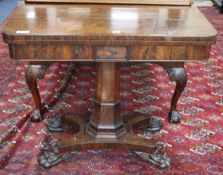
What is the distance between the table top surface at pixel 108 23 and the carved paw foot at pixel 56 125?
69cm

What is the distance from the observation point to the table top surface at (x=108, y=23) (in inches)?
58.9

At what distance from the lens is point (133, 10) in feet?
6.14

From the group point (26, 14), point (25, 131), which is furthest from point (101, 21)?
point (25, 131)

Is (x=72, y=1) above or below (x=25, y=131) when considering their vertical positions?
above

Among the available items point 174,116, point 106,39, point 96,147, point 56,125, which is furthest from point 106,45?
point 174,116

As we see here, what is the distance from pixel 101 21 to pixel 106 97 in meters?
0.42

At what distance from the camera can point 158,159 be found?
1893 millimetres

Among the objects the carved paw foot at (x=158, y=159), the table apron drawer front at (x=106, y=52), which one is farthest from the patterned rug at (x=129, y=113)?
the table apron drawer front at (x=106, y=52)

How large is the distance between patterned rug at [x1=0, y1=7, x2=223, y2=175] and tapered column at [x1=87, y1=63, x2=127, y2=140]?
0.12m

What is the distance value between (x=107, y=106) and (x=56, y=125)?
1.41ft

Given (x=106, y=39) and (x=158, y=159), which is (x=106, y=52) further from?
(x=158, y=159)

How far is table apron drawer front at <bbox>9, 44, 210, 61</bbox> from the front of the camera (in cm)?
152

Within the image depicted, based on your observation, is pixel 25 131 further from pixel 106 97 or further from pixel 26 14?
pixel 26 14

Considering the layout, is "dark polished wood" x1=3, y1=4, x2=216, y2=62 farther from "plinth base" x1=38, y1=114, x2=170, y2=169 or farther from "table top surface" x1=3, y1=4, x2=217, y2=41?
"plinth base" x1=38, y1=114, x2=170, y2=169
